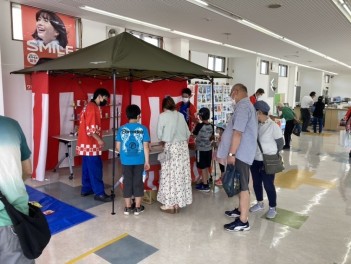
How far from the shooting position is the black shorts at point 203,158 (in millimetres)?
4246

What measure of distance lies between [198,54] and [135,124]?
7.65 meters

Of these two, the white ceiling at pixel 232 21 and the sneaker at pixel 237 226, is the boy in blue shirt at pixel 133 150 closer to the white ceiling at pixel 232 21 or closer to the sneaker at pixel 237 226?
the sneaker at pixel 237 226

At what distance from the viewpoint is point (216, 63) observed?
11812 mm

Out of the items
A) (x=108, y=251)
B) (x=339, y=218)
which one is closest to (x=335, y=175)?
(x=339, y=218)

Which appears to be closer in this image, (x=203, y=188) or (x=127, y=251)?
(x=127, y=251)

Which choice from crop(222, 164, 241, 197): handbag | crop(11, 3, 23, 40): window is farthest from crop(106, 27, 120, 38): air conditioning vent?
crop(222, 164, 241, 197): handbag

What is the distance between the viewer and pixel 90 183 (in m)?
4.13

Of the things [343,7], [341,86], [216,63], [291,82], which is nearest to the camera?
[343,7]

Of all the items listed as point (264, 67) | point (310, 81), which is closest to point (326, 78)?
point (310, 81)

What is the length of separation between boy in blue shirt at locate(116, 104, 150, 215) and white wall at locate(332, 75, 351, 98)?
24.2 meters

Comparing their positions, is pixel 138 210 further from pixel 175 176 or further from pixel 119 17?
pixel 119 17

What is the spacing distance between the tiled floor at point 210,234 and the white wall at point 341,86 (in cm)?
2175

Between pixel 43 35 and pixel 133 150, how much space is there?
315 cm

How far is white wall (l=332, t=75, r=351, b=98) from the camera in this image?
22.9 metres
